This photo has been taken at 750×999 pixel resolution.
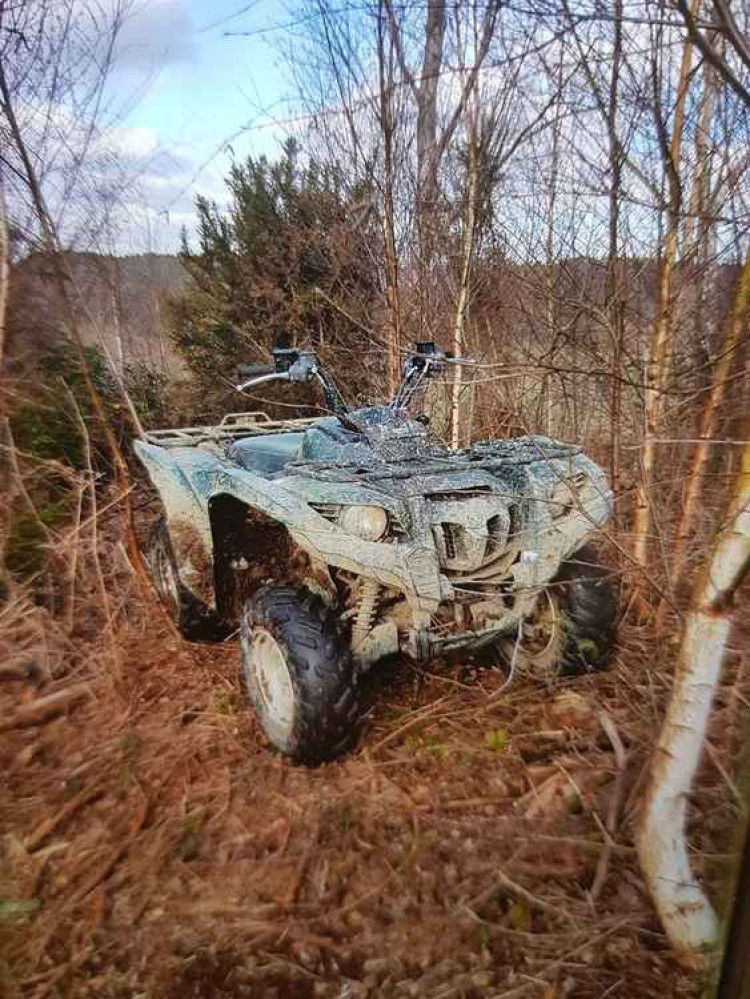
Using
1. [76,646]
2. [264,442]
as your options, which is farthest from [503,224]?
[76,646]

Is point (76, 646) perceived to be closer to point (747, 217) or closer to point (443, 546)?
point (443, 546)

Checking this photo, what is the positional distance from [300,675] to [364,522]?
652 mm

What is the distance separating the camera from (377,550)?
2.54 meters

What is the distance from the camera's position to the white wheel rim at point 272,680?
2.82 metres

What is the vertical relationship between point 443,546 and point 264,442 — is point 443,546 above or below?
below

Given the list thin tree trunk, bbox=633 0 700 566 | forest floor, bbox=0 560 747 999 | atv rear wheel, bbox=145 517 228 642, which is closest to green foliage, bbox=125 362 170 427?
atv rear wheel, bbox=145 517 228 642

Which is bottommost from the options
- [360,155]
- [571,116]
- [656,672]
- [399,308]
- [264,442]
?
[656,672]

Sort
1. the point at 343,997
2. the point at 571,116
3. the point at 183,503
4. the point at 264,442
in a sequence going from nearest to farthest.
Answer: the point at 343,997 → the point at 571,116 → the point at 183,503 → the point at 264,442

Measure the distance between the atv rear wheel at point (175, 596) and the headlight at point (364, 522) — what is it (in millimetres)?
1225

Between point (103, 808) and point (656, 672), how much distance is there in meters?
2.28

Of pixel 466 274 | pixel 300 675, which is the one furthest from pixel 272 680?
pixel 466 274

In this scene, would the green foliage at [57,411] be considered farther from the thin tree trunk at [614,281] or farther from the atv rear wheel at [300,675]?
the thin tree trunk at [614,281]

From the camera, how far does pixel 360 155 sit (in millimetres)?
5910

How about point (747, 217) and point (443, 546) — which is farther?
point (443, 546)
